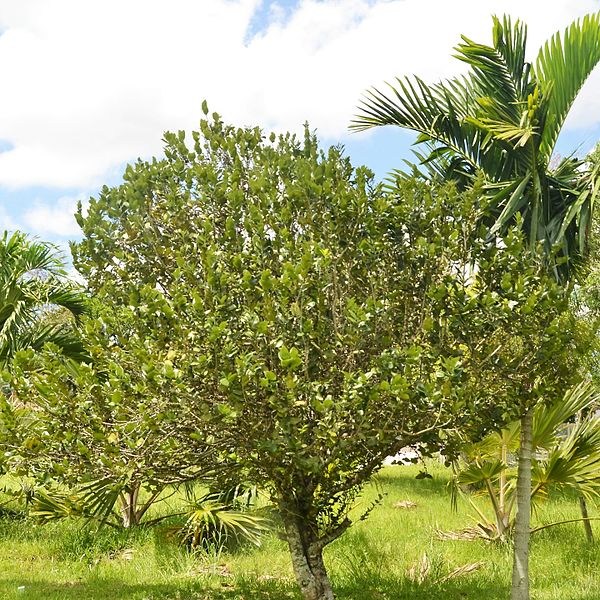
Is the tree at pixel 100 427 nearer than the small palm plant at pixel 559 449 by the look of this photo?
Yes

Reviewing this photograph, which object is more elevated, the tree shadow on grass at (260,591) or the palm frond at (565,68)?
the palm frond at (565,68)

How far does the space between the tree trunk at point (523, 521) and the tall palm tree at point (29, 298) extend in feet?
18.0

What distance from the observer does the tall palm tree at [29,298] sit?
28.5 ft

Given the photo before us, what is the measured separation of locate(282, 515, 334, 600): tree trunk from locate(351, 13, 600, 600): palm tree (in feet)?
5.78

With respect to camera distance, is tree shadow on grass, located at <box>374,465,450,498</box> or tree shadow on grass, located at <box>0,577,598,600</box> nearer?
tree shadow on grass, located at <box>0,577,598,600</box>

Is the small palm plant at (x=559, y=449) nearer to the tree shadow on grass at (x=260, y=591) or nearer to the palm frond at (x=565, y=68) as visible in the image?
A: the tree shadow on grass at (x=260, y=591)

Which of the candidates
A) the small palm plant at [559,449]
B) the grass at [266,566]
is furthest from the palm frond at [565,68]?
the grass at [266,566]

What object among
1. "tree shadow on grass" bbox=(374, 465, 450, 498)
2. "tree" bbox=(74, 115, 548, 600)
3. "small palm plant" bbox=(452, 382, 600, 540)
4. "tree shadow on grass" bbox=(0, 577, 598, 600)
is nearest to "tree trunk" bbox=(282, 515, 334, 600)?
"tree" bbox=(74, 115, 548, 600)

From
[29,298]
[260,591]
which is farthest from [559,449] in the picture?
[29,298]

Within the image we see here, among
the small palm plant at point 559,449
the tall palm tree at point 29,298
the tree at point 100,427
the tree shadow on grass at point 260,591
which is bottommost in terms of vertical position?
the tree shadow on grass at point 260,591

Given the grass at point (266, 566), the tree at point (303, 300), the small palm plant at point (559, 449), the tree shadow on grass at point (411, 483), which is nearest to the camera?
the tree at point (303, 300)

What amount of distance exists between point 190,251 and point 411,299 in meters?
1.81

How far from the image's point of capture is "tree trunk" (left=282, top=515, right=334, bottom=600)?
19.6 feet

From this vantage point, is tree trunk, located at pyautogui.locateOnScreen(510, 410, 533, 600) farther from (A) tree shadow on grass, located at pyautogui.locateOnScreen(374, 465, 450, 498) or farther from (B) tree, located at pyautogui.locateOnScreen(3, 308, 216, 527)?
(A) tree shadow on grass, located at pyautogui.locateOnScreen(374, 465, 450, 498)
